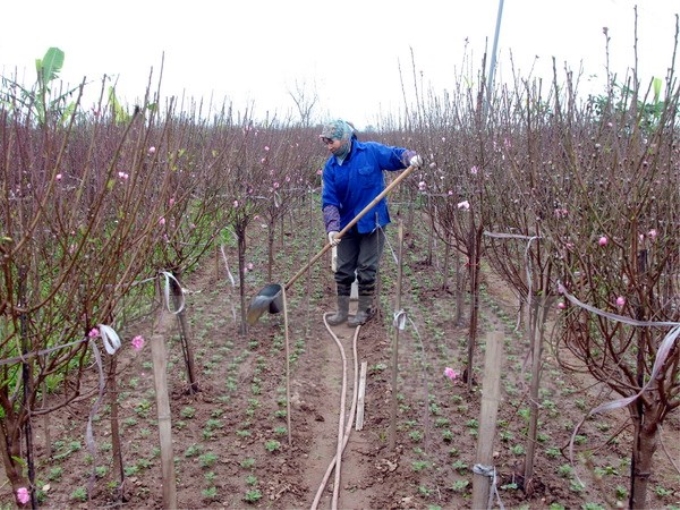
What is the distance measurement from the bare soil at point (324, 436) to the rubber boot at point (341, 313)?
0.40 meters

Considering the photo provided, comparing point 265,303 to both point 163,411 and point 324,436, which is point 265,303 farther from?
point 163,411

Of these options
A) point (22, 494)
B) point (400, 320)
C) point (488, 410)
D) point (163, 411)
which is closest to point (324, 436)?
point (400, 320)

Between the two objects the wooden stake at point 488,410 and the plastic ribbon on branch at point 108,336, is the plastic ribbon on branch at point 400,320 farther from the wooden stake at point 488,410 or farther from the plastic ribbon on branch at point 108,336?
the plastic ribbon on branch at point 108,336

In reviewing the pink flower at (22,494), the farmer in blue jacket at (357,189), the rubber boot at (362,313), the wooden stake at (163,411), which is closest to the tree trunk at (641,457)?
the wooden stake at (163,411)

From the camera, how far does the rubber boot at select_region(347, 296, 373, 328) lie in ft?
20.1

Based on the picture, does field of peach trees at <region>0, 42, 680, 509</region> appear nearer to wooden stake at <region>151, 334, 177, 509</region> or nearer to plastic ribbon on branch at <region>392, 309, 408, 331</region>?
wooden stake at <region>151, 334, 177, 509</region>

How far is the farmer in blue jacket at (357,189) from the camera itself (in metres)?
5.57

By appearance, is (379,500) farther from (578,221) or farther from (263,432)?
(578,221)

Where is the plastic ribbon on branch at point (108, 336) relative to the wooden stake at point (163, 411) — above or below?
above

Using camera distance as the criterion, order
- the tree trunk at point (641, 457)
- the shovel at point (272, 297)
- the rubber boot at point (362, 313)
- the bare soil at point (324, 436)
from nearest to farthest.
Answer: the tree trunk at point (641, 457) → the bare soil at point (324, 436) → the shovel at point (272, 297) → the rubber boot at point (362, 313)

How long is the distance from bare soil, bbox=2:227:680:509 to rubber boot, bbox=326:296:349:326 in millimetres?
403

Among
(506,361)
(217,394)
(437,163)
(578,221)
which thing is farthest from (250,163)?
(578,221)

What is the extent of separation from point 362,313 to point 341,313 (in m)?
0.23

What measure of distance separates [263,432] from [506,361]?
7.48ft
